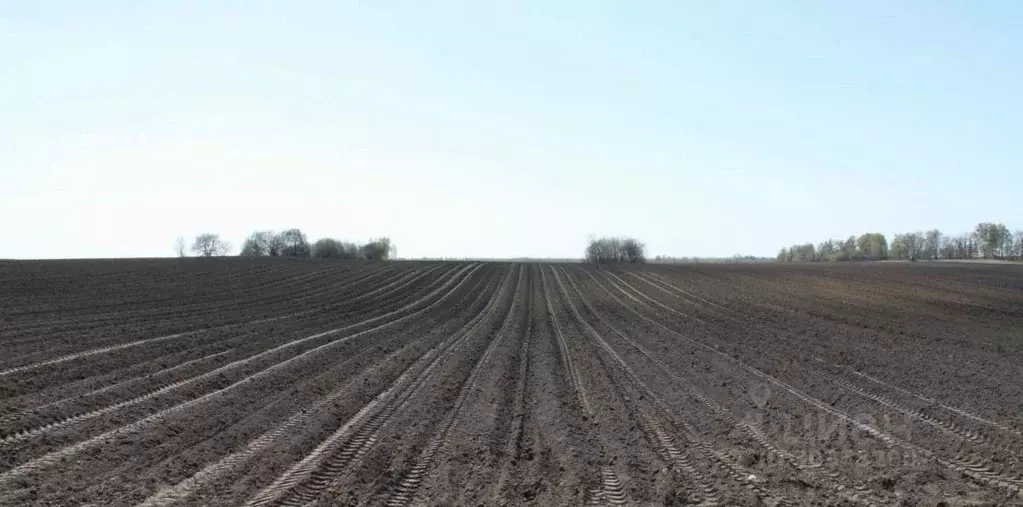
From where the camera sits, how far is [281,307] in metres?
30.3

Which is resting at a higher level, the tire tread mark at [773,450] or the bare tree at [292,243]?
the bare tree at [292,243]

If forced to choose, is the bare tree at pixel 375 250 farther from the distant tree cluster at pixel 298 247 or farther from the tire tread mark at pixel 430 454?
the tire tread mark at pixel 430 454

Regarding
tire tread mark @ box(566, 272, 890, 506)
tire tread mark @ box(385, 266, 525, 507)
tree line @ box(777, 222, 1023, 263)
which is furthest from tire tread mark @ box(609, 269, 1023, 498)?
tree line @ box(777, 222, 1023, 263)

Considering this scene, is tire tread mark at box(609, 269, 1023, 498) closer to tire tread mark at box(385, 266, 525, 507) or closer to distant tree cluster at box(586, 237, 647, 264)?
tire tread mark at box(385, 266, 525, 507)

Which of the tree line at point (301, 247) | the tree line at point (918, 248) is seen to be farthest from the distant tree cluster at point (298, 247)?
the tree line at point (918, 248)

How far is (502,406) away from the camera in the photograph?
12.4 m

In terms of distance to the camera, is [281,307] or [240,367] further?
[281,307]

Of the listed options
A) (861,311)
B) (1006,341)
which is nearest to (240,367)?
(1006,341)

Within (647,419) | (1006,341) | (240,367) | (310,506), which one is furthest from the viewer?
(1006,341)

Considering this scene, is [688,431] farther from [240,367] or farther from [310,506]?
[240,367]

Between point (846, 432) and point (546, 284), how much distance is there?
38.6 m

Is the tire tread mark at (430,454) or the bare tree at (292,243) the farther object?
the bare tree at (292,243)

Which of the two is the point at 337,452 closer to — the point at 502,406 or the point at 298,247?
the point at 502,406

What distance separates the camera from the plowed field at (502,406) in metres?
7.89
